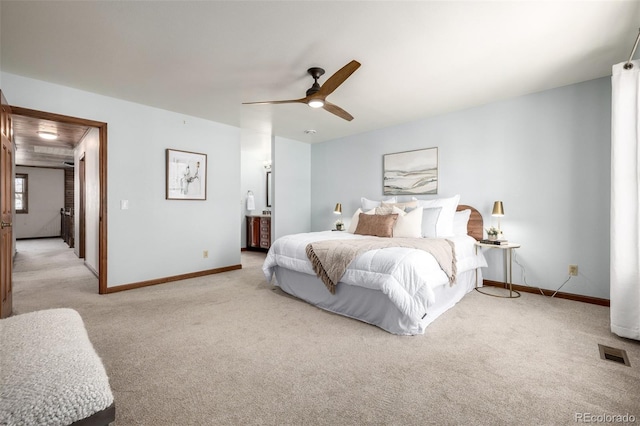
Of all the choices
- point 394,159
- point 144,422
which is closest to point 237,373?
point 144,422

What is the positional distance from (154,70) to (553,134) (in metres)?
4.57

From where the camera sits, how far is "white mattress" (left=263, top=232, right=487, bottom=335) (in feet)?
8.30

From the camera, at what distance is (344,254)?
2932mm

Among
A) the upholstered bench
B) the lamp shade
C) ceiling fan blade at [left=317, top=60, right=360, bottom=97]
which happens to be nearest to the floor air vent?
the lamp shade

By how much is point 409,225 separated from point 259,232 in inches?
170

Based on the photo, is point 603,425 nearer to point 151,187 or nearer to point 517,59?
point 517,59

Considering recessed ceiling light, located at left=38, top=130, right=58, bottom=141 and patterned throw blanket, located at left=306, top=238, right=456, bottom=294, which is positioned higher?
recessed ceiling light, located at left=38, top=130, right=58, bottom=141

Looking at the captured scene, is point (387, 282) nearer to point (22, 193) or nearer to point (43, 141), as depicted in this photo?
point (43, 141)

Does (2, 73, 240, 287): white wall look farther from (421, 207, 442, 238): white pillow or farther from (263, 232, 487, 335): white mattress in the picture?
(421, 207, 442, 238): white pillow

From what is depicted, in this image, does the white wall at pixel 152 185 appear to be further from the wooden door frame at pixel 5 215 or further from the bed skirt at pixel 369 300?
the bed skirt at pixel 369 300

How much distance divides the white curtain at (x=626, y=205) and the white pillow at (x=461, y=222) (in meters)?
1.61

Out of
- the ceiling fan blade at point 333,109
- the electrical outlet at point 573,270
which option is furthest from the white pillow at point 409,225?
the electrical outlet at point 573,270

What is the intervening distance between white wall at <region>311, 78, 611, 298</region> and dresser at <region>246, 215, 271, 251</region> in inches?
151

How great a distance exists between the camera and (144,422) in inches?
60.4
